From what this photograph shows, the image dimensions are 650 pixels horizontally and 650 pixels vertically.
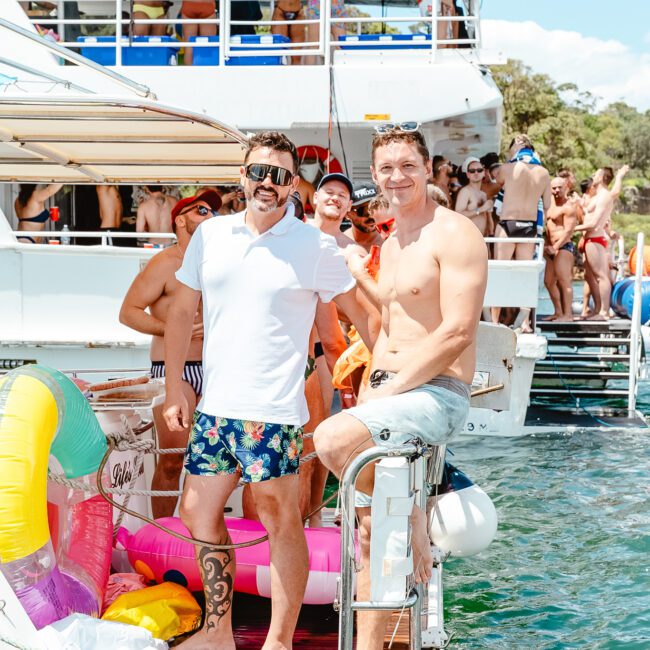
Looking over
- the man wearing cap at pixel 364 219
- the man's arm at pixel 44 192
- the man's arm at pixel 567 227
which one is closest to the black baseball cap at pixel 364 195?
the man wearing cap at pixel 364 219

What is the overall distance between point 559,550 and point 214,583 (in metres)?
4.76

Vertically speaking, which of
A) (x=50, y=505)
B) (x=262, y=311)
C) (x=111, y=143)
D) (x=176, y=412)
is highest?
(x=111, y=143)

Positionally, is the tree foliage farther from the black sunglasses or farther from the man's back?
the black sunglasses

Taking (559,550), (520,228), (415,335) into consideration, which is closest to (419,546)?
(415,335)

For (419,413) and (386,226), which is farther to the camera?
(386,226)

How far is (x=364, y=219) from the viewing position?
221 inches

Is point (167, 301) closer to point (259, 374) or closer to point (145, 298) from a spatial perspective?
point (145, 298)

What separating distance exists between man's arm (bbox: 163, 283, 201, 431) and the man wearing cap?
181 centimetres

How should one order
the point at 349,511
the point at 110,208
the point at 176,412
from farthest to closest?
the point at 110,208 → the point at 176,412 → the point at 349,511

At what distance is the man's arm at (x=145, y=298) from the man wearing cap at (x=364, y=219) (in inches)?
44.6

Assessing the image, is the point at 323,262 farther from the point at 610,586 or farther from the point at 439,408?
the point at 610,586

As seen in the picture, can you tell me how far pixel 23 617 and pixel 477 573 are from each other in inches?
183

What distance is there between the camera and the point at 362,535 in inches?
135

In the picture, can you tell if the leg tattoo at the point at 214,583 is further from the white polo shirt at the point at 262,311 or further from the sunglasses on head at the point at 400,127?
the sunglasses on head at the point at 400,127
